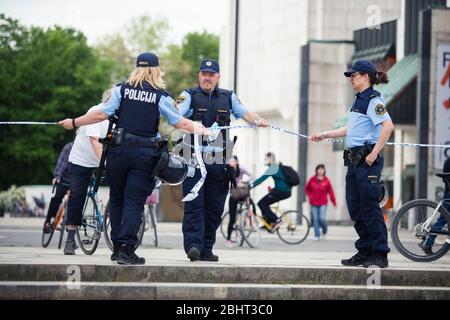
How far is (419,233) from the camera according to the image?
507 inches

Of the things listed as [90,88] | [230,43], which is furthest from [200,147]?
[90,88]

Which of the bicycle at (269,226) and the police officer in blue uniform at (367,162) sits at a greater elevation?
the police officer in blue uniform at (367,162)

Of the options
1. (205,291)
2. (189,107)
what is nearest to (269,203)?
(189,107)

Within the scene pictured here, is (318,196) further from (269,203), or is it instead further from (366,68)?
(366,68)

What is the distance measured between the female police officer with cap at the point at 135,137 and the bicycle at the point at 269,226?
9300mm

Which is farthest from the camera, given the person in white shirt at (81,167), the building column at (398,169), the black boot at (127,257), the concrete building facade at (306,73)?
the concrete building facade at (306,73)

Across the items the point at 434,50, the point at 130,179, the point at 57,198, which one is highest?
the point at 434,50

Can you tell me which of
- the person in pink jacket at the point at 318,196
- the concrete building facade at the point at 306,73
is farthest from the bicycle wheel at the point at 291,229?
the concrete building facade at the point at 306,73

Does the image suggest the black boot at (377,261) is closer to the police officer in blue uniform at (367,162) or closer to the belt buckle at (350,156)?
the police officer in blue uniform at (367,162)

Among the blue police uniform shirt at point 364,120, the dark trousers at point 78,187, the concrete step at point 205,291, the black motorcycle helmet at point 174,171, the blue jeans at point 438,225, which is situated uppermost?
the blue police uniform shirt at point 364,120

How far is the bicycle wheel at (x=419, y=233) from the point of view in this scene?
42.0ft

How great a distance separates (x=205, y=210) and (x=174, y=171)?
40.3 inches
